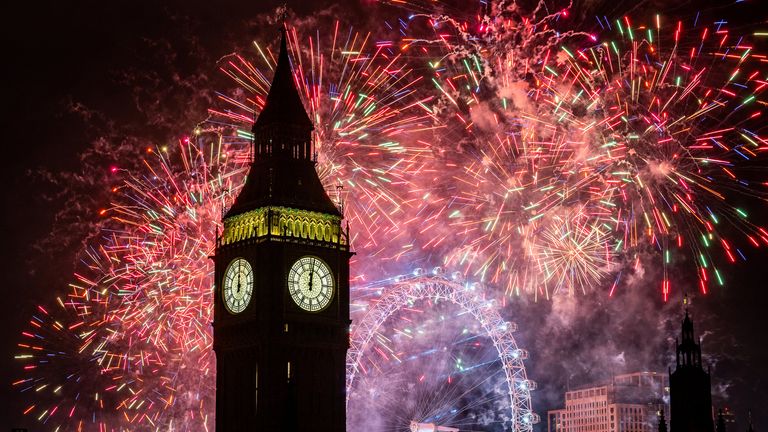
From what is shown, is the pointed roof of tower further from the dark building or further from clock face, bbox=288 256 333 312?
the dark building

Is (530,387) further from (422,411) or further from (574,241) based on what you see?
(574,241)

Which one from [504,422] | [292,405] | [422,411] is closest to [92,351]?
[422,411]

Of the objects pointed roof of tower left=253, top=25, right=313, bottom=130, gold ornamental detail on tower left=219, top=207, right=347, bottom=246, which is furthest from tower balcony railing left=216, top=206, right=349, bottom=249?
pointed roof of tower left=253, top=25, right=313, bottom=130

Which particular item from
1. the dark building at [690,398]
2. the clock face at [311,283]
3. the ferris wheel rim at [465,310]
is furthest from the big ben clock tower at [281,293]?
the ferris wheel rim at [465,310]

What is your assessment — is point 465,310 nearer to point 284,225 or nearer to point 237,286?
point 237,286

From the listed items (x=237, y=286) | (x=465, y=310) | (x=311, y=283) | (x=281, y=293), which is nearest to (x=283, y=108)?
(x=311, y=283)

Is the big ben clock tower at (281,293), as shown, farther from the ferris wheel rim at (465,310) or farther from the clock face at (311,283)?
the ferris wheel rim at (465,310)
